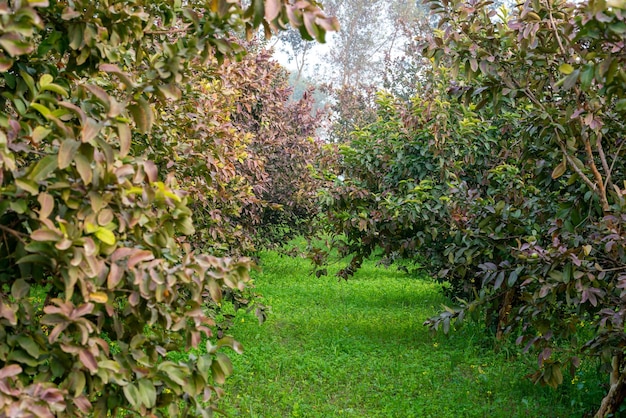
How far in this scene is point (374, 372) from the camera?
21.5 ft

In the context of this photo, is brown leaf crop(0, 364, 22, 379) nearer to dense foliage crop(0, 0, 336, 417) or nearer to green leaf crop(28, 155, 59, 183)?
dense foliage crop(0, 0, 336, 417)

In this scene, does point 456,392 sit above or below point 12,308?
below

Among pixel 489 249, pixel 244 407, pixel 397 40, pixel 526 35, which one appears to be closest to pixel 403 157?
pixel 489 249

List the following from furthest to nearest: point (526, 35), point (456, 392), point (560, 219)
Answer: point (456, 392) < point (560, 219) < point (526, 35)

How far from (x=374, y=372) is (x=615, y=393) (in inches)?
110

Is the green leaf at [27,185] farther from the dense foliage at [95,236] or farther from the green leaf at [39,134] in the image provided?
the green leaf at [39,134]

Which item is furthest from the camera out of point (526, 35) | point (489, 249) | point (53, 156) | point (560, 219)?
point (489, 249)

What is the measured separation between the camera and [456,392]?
5.88m

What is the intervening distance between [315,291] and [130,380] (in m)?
9.61

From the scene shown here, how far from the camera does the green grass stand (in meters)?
5.45

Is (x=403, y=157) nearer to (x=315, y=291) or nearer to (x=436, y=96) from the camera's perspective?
(x=436, y=96)

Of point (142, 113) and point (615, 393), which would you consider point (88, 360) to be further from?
point (615, 393)

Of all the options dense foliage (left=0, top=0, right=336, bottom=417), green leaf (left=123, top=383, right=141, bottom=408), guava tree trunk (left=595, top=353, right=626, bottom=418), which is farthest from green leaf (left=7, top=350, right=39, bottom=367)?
guava tree trunk (left=595, top=353, right=626, bottom=418)

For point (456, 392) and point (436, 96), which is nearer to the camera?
point (456, 392)
